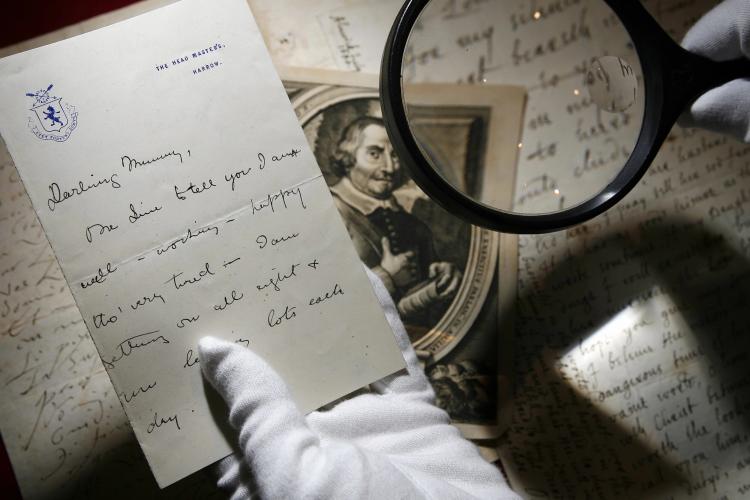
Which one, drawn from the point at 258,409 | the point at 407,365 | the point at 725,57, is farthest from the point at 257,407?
the point at 725,57

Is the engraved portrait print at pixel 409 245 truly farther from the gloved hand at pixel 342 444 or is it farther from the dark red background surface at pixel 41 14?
the dark red background surface at pixel 41 14

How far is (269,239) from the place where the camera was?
54 cm

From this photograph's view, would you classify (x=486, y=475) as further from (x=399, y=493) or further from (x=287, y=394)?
(x=287, y=394)

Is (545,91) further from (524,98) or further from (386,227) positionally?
(386,227)

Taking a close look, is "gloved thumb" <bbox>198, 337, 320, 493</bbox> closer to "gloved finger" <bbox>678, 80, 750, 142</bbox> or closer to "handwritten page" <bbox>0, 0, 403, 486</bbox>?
"handwritten page" <bbox>0, 0, 403, 486</bbox>

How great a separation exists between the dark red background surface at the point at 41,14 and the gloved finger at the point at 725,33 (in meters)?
0.62

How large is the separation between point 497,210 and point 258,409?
279 mm

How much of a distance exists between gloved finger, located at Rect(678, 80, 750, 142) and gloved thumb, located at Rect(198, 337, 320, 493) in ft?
1.55

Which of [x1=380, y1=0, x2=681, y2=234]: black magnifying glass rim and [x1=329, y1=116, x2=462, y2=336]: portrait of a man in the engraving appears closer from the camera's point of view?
[x1=380, y1=0, x2=681, y2=234]: black magnifying glass rim

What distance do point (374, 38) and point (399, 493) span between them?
502mm

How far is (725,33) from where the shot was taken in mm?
518

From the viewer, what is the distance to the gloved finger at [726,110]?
510 millimetres

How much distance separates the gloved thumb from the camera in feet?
1.63

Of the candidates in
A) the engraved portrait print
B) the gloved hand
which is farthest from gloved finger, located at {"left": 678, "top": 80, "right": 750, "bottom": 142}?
the gloved hand
